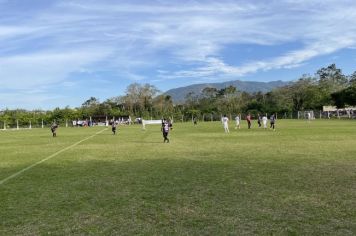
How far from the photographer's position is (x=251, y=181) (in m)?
11.3

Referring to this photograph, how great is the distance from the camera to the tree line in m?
105

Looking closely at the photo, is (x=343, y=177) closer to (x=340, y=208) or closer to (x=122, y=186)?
(x=340, y=208)

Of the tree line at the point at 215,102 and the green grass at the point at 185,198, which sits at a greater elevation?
the tree line at the point at 215,102

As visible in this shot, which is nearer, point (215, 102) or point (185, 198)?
point (185, 198)

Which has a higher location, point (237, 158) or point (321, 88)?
point (321, 88)

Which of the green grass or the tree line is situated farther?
the tree line

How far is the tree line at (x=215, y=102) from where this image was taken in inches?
4126

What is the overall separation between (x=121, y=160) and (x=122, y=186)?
258 inches

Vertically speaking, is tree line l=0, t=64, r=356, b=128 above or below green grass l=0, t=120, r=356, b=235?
above

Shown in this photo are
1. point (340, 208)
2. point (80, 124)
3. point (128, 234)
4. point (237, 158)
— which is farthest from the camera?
point (80, 124)

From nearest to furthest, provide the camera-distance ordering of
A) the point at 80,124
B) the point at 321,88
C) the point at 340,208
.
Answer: the point at 340,208, the point at 80,124, the point at 321,88

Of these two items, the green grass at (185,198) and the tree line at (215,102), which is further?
the tree line at (215,102)

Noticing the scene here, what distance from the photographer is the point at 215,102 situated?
12438 cm

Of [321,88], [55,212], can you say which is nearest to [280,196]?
[55,212]
